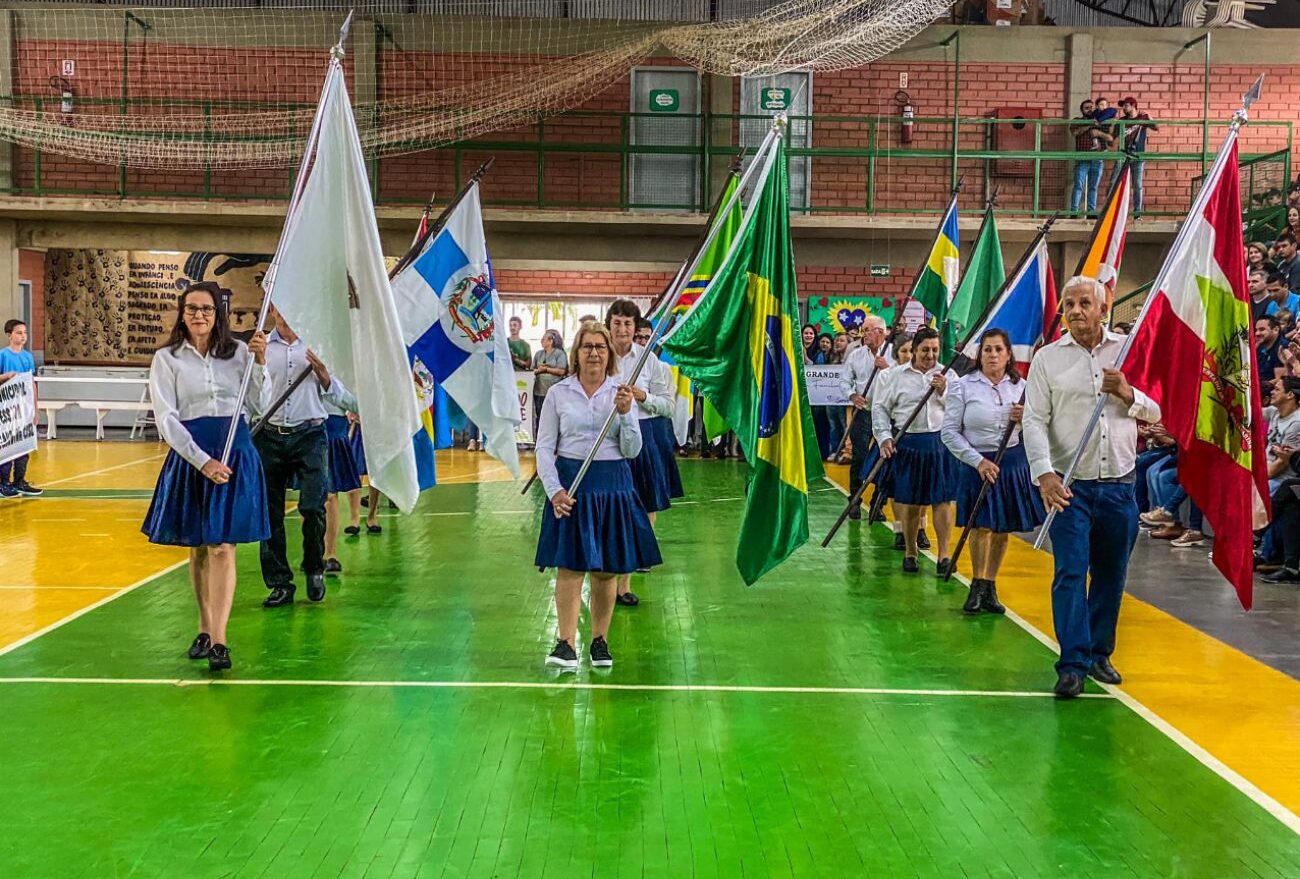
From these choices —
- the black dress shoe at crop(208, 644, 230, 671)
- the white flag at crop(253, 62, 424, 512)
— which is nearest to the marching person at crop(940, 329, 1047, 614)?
the white flag at crop(253, 62, 424, 512)

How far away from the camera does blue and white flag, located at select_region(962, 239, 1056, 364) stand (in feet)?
33.7

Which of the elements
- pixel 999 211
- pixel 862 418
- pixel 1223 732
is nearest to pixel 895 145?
pixel 999 211

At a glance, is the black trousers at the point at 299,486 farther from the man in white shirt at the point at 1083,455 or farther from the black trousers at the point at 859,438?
the black trousers at the point at 859,438

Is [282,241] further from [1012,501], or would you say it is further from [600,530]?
[1012,501]

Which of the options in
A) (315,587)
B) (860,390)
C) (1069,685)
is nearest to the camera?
(1069,685)

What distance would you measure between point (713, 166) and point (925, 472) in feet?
41.0

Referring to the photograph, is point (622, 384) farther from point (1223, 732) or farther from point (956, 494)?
point (956, 494)

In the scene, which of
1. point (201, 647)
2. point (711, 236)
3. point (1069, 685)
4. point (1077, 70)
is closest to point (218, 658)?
point (201, 647)

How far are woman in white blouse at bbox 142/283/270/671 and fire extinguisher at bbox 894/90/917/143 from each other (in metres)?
17.4

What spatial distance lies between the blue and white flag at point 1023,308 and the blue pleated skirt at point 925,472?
2.57 ft

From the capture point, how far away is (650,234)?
21781 millimetres

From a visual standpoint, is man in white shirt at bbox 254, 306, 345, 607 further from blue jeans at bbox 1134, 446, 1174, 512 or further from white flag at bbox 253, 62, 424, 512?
blue jeans at bbox 1134, 446, 1174, 512

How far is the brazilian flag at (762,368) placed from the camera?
7488mm

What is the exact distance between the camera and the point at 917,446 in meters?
10.6
